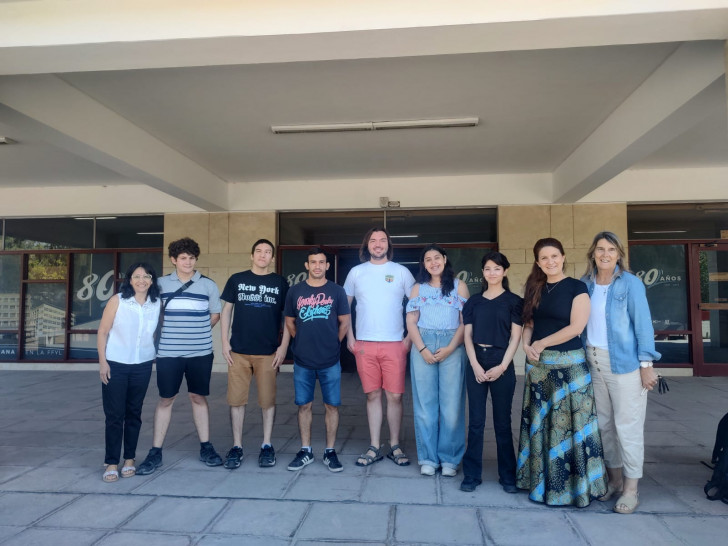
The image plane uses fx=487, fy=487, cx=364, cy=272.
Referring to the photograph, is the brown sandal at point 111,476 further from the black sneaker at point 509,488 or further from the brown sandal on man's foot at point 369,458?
the black sneaker at point 509,488

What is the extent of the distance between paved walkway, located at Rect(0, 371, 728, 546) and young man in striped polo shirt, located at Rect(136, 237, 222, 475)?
0.73 ft

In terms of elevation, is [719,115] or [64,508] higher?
[719,115]

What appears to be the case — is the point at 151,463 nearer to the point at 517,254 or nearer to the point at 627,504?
the point at 627,504

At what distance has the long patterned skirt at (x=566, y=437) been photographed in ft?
9.21

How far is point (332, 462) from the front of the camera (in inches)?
137

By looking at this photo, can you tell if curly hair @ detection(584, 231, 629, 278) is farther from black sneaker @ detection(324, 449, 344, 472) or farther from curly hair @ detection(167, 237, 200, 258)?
curly hair @ detection(167, 237, 200, 258)

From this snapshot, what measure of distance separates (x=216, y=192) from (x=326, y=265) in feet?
15.7

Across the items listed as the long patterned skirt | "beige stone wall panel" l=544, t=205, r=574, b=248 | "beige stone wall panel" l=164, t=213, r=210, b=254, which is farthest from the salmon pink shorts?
"beige stone wall panel" l=164, t=213, r=210, b=254

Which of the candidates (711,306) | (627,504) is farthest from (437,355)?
(711,306)

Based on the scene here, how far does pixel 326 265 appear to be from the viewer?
370 centimetres

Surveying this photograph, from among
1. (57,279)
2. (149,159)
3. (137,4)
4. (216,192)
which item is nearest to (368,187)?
(216,192)

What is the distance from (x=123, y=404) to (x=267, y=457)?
3.49 feet

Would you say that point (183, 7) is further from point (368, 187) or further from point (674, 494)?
point (368, 187)

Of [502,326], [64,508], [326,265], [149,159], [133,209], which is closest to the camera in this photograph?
[64,508]
